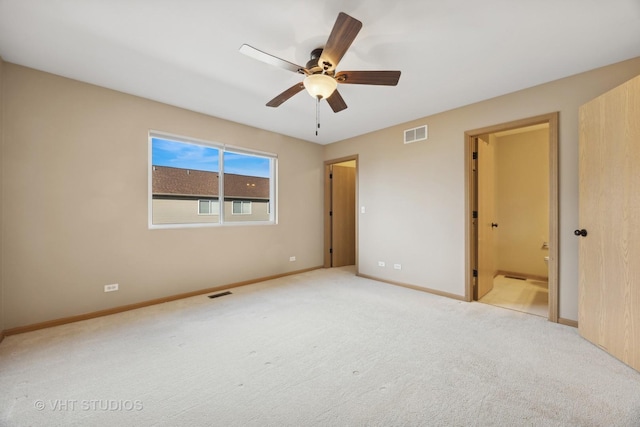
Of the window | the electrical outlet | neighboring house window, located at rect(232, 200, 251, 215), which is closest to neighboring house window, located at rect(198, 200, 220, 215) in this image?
the window

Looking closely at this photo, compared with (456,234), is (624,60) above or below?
above

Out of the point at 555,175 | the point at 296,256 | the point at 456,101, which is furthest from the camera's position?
the point at 296,256

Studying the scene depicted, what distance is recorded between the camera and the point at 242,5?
172 cm

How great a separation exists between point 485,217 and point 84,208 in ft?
17.0

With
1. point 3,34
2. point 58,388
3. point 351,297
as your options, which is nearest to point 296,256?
point 351,297

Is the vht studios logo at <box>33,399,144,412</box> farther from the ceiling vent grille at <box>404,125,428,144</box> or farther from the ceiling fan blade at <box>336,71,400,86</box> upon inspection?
the ceiling vent grille at <box>404,125,428,144</box>

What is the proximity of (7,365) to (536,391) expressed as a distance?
12.7 ft

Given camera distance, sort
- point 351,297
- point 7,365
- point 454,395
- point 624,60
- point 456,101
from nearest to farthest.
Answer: point 454,395, point 7,365, point 624,60, point 456,101, point 351,297

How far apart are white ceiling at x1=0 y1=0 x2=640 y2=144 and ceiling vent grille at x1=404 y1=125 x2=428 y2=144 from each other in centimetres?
72

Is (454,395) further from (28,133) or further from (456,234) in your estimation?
(28,133)

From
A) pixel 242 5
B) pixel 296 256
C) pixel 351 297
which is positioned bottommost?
pixel 351 297

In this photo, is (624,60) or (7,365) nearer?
(7,365)

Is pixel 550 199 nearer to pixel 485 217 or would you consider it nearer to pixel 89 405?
pixel 485 217

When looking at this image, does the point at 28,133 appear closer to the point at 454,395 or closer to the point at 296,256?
the point at 296,256
